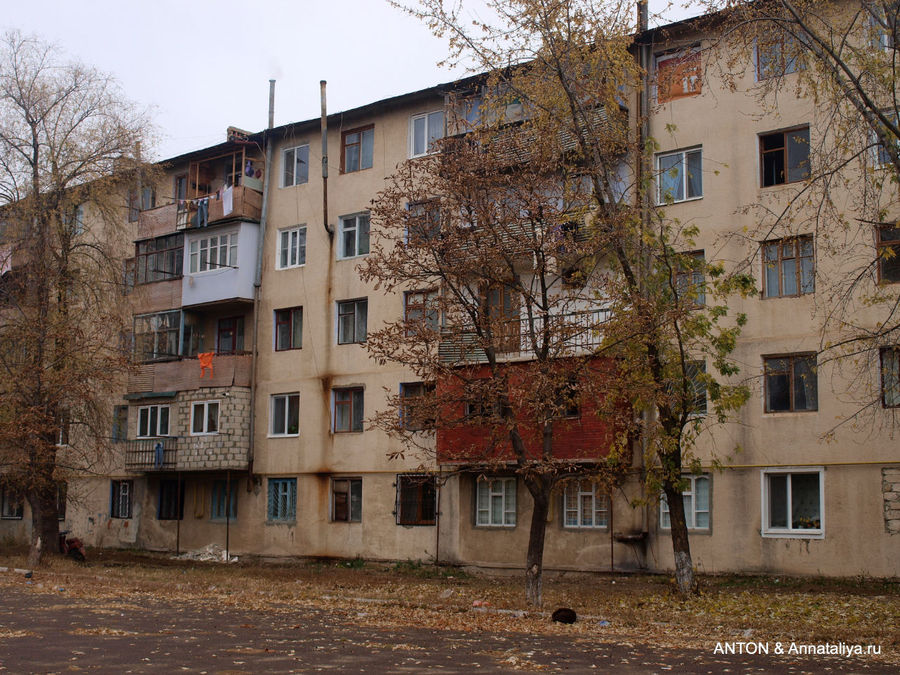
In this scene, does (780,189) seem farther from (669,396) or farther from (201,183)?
(201,183)

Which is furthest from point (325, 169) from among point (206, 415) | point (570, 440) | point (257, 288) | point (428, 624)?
point (428, 624)

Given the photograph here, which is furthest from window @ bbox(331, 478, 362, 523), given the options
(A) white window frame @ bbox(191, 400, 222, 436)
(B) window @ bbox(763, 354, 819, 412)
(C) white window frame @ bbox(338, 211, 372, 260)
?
(B) window @ bbox(763, 354, 819, 412)

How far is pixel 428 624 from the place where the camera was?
16.4 metres

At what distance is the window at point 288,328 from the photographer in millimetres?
35938

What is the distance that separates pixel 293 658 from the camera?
12227 mm

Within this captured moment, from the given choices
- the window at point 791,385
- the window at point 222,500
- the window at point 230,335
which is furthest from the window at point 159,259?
the window at point 791,385

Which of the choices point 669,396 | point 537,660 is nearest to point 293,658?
point 537,660

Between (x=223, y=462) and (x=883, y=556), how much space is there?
2144 centimetres

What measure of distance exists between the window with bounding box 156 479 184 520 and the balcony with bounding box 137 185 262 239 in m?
9.54

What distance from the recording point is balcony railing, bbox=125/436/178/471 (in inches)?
1463

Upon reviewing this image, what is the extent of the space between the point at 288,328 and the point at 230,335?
3.18 meters

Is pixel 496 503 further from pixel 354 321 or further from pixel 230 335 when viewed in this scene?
pixel 230 335

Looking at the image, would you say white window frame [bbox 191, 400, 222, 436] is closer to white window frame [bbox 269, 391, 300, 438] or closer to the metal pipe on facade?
white window frame [bbox 269, 391, 300, 438]

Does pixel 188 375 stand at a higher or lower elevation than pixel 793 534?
higher
